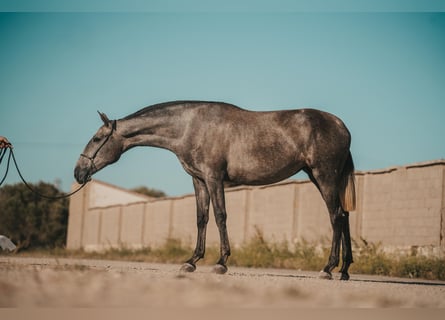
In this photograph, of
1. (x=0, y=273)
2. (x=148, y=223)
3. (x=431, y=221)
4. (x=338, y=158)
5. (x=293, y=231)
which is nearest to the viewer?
(x=0, y=273)

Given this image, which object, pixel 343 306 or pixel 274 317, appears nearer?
pixel 274 317

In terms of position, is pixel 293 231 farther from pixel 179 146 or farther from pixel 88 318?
pixel 88 318

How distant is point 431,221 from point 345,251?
21.0 ft

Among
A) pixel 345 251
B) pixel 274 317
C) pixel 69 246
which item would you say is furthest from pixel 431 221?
pixel 69 246

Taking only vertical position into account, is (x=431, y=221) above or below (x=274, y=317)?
above

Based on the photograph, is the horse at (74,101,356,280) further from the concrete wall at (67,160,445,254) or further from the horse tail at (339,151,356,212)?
the concrete wall at (67,160,445,254)

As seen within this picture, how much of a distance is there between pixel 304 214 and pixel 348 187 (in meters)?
11.7

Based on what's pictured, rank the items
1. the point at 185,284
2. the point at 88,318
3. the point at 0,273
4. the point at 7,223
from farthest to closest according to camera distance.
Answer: the point at 7,223, the point at 0,273, the point at 185,284, the point at 88,318

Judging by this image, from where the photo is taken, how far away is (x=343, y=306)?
287 inches

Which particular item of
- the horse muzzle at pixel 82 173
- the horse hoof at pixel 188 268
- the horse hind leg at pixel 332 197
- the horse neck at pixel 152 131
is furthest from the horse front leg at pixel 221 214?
the horse muzzle at pixel 82 173

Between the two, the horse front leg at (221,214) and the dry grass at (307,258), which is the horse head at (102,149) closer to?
the horse front leg at (221,214)

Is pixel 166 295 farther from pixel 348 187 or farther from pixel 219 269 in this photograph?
pixel 348 187

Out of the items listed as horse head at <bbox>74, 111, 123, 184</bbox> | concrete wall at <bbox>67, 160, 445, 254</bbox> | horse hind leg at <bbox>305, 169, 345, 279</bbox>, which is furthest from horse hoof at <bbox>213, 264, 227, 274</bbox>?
concrete wall at <bbox>67, 160, 445, 254</bbox>

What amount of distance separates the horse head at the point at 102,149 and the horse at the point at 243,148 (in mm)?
15
